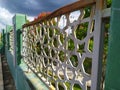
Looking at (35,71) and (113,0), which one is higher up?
(113,0)

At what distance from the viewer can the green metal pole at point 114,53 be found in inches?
34.3

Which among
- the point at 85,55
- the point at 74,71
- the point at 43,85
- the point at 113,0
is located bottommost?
the point at 43,85

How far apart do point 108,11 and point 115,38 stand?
23cm

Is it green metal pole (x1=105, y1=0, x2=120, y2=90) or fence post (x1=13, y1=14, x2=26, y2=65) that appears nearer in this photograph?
green metal pole (x1=105, y1=0, x2=120, y2=90)

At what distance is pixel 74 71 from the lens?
150 centimetres

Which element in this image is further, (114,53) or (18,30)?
(18,30)

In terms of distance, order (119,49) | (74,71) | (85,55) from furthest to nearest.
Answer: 1. (74,71)
2. (85,55)
3. (119,49)

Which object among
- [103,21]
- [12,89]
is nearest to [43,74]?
[103,21]

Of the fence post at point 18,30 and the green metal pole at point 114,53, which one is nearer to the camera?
the green metal pole at point 114,53

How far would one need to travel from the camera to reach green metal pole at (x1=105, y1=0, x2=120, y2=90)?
0.87 m

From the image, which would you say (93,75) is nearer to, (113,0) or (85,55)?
(85,55)

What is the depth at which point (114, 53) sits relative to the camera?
89 centimetres

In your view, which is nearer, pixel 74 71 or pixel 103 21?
pixel 103 21

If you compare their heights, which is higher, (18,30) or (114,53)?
(18,30)
